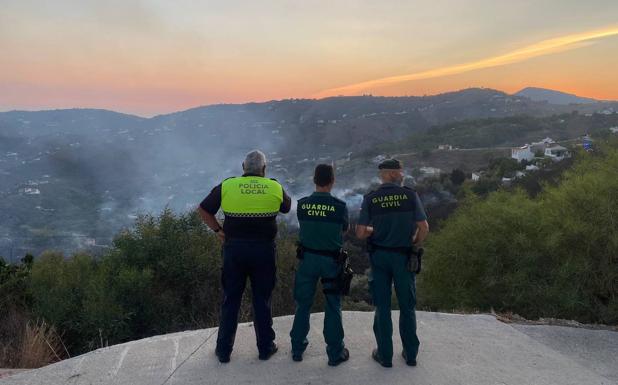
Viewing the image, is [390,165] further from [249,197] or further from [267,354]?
[267,354]

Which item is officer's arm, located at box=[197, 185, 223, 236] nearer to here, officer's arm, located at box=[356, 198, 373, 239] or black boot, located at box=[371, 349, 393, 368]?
officer's arm, located at box=[356, 198, 373, 239]

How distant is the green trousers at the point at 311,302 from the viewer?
15.7 ft

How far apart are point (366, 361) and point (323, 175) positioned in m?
1.98

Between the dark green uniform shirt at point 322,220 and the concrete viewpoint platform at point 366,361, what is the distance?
50.4 inches

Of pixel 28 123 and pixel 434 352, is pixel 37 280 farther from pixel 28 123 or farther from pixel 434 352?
pixel 28 123

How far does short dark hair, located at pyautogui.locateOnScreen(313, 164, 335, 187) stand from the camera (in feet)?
15.5

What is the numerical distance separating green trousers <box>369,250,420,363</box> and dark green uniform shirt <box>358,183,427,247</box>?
0.15m

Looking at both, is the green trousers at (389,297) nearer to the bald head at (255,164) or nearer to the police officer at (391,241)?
the police officer at (391,241)

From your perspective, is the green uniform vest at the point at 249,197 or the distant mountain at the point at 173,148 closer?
the green uniform vest at the point at 249,197

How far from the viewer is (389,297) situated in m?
4.87

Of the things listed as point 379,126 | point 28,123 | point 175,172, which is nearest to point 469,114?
point 379,126

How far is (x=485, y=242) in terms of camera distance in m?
9.87

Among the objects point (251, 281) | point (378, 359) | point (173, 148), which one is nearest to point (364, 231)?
point (251, 281)

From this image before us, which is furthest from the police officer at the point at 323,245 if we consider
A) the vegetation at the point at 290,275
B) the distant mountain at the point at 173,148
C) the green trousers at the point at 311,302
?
the distant mountain at the point at 173,148
